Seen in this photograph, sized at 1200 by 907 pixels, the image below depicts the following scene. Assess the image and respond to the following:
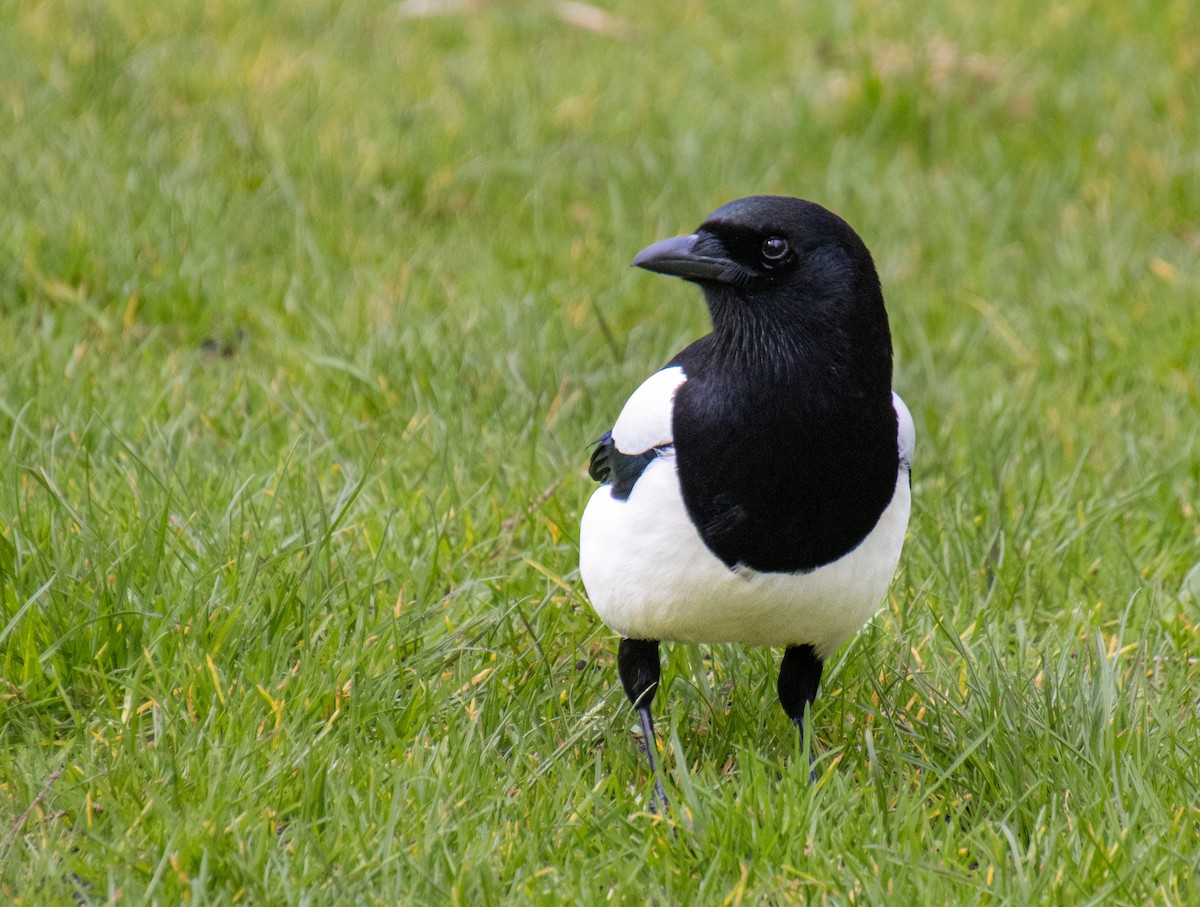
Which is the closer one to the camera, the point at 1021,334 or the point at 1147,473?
the point at 1147,473

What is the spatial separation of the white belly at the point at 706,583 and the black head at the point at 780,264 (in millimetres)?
292

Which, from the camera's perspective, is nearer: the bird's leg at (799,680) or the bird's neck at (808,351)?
the bird's neck at (808,351)

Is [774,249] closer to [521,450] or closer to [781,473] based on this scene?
[781,473]

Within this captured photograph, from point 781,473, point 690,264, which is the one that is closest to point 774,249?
point 690,264

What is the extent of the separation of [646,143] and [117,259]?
2.03 meters

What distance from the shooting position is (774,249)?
8.32ft

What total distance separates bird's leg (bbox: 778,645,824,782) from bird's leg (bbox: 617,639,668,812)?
0.23 metres

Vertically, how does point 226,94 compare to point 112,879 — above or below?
above

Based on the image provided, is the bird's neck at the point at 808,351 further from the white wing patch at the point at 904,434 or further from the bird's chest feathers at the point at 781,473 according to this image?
the white wing patch at the point at 904,434

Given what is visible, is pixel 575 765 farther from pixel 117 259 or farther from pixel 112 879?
pixel 117 259

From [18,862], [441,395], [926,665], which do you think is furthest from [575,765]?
[441,395]

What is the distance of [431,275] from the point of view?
4539 mm

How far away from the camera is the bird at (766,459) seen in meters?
2.43


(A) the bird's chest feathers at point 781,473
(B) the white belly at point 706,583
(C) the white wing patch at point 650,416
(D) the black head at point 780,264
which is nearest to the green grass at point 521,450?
(B) the white belly at point 706,583
